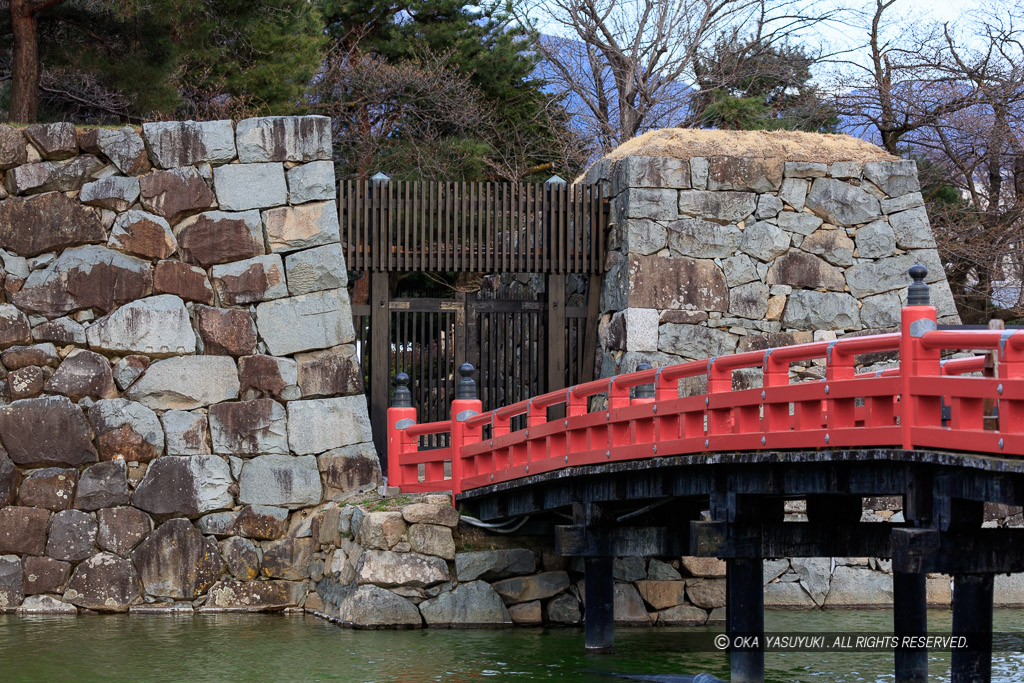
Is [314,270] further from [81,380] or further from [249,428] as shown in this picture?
[81,380]

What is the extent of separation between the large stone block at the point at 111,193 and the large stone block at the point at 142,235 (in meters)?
0.13

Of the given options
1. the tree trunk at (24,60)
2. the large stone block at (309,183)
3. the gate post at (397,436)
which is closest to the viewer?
the gate post at (397,436)

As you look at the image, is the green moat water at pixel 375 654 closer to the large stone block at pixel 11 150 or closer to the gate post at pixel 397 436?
the gate post at pixel 397 436

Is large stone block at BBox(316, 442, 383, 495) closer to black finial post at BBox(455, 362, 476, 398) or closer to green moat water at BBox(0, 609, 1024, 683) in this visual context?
green moat water at BBox(0, 609, 1024, 683)

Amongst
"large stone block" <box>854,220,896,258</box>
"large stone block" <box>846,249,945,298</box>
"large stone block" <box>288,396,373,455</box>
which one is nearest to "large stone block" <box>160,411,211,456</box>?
"large stone block" <box>288,396,373,455</box>

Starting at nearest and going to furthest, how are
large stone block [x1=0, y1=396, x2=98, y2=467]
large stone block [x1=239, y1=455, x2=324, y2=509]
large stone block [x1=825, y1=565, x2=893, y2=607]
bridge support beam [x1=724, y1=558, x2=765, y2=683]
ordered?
bridge support beam [x1=724, y1=558, x2=765, y2=683], large stone block [x1=825, y1=565, x2=893, y2=607], large stone block [x1=0, y1=396, x2=98, y2=467], large stone block [x1=239, y1=455, x2=324, y2=509]

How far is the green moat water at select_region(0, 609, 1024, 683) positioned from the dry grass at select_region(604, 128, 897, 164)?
17.1ft

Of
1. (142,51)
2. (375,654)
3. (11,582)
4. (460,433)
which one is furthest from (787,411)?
(142,51)

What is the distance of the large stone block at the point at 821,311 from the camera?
1469 cm

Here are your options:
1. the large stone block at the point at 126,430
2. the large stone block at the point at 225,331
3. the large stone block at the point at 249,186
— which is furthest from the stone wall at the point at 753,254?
the large stone block at the point at 126,430

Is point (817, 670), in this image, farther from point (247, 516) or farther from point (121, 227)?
point (121, 227)

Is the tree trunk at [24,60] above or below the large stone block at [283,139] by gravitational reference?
above

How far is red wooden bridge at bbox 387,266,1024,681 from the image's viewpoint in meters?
7.51

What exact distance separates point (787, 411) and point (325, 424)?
666 centimetres
